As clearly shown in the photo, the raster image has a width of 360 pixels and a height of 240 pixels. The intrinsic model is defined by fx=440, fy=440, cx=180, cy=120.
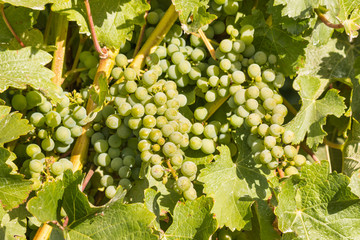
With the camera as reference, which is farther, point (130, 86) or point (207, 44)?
point (207, 44)

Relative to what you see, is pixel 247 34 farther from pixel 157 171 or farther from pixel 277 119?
pixel 157 171

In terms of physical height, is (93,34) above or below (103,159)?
above

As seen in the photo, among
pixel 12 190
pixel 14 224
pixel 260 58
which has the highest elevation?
pixel 260 58

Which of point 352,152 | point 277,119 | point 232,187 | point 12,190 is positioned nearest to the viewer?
point 12,190

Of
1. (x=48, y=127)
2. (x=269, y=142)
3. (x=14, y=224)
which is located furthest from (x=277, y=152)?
(x=14, y=224)

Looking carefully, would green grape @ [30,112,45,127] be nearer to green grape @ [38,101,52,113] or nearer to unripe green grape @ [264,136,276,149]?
green grape @ [38,101,52,113]

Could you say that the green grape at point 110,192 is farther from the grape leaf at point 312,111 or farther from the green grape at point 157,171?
the grape leaf at point 312,111

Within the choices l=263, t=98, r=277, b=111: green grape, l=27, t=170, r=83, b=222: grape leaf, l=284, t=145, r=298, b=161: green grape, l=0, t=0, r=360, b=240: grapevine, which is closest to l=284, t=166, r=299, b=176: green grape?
l=0, t=0, r=360, b=240: grapevine
